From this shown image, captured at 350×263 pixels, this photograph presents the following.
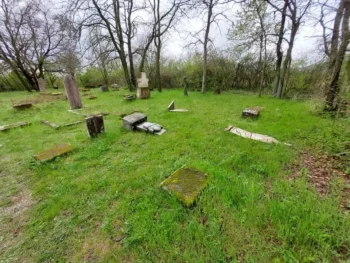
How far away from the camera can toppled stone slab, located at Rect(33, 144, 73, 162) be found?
2.84 metres

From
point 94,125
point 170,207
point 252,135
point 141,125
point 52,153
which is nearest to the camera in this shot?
point 170,207

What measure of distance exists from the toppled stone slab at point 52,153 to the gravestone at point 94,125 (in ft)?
2.11

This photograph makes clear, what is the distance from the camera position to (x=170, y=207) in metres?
1.77

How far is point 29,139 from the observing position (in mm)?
3920

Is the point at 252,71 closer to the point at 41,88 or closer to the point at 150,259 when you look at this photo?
the point at 150,259

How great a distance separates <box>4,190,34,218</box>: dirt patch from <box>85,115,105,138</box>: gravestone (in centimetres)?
180

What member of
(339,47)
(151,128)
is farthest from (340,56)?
(151,128)

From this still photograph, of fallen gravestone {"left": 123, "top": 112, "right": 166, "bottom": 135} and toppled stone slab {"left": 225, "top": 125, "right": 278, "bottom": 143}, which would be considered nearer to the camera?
toppled stone slab {"left": 225, "top": 125, "right": 278, "bottom": 143}

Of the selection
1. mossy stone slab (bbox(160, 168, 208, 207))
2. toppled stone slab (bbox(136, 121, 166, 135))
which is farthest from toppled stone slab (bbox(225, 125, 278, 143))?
mossy stone slab (bbox(160, 168, 208, 207))

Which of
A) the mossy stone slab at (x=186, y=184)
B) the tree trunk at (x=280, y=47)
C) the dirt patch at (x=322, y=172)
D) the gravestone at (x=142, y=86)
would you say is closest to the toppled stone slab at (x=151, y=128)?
the mossy stone slab at (x=186, y=184)

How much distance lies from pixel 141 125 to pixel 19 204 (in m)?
2.67

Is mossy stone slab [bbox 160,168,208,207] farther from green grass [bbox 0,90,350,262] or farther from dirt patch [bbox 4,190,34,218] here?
Result: dirt patch [bbox 4,190,34,218]

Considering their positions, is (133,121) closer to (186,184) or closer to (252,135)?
(186,184)

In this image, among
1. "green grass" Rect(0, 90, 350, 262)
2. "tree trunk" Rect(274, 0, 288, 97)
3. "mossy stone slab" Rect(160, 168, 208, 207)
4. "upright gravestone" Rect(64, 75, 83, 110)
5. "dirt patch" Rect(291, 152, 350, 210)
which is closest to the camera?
"green grass" Rect(0, 90, 350, 262)
